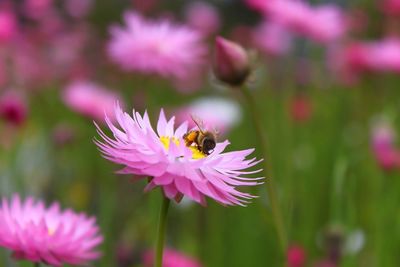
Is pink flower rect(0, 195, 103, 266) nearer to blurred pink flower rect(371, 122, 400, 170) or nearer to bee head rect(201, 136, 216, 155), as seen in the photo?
bee head rect(201, 136, 216, 155)

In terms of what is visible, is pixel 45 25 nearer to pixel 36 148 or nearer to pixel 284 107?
pixel 36 148

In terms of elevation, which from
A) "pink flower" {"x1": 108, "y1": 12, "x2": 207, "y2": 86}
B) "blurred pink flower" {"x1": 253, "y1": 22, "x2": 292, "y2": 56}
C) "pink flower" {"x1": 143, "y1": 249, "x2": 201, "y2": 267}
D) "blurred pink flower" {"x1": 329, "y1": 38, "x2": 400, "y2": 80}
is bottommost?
"pink flower" {"x1": 143, "y1": 249, "x2": 201, "y2": 267}

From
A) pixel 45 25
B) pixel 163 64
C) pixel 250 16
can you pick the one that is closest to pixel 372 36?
pixel 250 16

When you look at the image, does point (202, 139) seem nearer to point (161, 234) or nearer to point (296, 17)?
point (161, 234)

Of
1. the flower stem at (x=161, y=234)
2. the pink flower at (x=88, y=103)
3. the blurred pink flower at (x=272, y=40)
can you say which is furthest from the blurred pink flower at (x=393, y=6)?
the flower stem at (x=161, y=234)

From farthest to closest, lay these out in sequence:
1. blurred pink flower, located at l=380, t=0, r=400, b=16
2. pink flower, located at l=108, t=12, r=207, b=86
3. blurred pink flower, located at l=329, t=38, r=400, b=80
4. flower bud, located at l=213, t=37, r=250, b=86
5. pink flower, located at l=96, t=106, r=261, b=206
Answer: blurred pink flower, located at l=380, t=0, r=400, b=16 → blurred pink flower, located at l=329, t=38, r=400, b=80 → pink flower, located at l=108, t=12, r=207, b=86 → flower bud, located at l=213, t=37, r=250, b=86 → pink flower, located at l=96, t=106, r=261, b=206

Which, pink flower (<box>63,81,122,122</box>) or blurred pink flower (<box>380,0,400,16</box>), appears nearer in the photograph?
pink flower (<box>63,81,122,122</box>)

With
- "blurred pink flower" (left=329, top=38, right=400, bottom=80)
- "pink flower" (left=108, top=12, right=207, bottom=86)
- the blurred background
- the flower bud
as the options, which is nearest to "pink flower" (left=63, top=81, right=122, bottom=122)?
the blurred background
